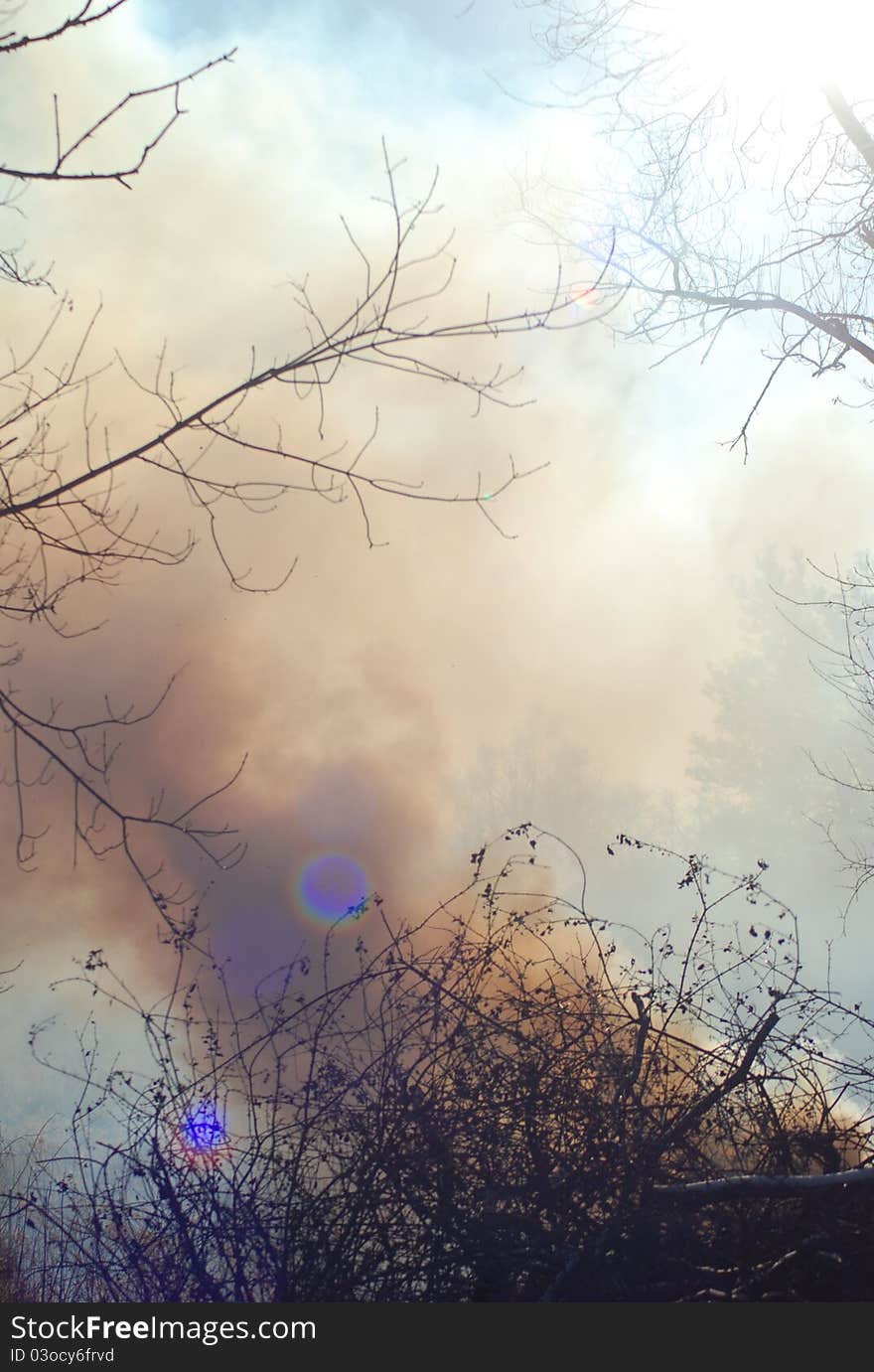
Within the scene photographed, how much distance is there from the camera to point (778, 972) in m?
4.55

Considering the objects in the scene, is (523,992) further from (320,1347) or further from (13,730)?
(13,730)

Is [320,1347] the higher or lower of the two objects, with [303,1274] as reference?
lower

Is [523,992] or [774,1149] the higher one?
[523,992]

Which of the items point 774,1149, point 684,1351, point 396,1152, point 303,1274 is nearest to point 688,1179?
point 774,1149

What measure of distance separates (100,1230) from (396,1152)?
124 centimetres

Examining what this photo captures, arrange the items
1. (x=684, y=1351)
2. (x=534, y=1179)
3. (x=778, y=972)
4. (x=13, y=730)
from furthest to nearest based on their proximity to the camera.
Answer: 1. (x=778, y=972)
2. (x=534, y=1179)
3. (x=13, y=730)
4. (x=684, y=1351)

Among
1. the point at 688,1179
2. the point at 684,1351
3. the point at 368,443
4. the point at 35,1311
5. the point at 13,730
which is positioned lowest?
the point at 684,1351

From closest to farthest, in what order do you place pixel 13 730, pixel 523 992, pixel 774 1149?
1. pixel 13 730
2. pixel 774 1149
3. pixel 523 992

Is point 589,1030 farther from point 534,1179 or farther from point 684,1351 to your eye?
point 684,1351

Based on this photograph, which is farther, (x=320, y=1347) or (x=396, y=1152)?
(x=396, y=1152)

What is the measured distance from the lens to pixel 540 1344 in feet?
10.1

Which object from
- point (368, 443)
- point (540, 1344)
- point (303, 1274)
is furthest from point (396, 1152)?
point (368, 443)

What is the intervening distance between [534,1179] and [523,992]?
2.57 ft

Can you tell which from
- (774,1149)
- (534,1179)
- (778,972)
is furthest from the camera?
(778,972)
